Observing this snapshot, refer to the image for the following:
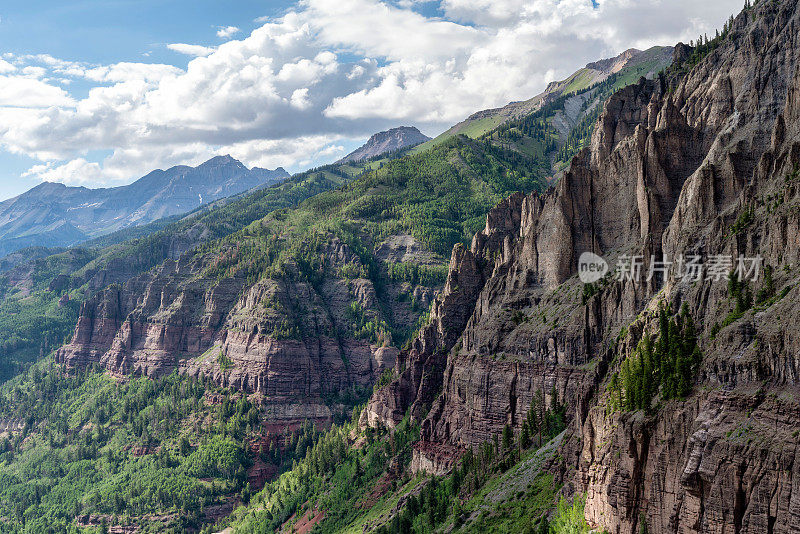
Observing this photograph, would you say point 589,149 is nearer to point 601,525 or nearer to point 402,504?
point 402,504

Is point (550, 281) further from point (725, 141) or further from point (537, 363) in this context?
point (725, 141)

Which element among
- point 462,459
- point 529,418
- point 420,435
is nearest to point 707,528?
point 529,418

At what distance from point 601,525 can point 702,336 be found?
27.6 m

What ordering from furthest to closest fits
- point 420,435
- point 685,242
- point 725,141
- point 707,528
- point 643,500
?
point 420,435 < point 725,141 < point 685,242 < point 643,500 < point 707,528

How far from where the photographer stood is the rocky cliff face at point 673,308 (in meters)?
86.2

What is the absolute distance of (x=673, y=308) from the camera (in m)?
110

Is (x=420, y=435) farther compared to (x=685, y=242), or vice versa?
(x=420, y=435)

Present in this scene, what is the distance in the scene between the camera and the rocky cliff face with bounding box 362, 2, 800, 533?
283 feet

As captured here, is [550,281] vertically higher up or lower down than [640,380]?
higher up

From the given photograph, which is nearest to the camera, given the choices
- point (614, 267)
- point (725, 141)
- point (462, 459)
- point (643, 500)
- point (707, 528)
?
point (707, 528)

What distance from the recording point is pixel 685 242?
118 metres

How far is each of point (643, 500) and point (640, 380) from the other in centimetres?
1537

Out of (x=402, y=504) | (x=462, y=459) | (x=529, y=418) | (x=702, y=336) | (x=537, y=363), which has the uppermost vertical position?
(x=702, y=336)

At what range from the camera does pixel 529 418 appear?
155250mm
